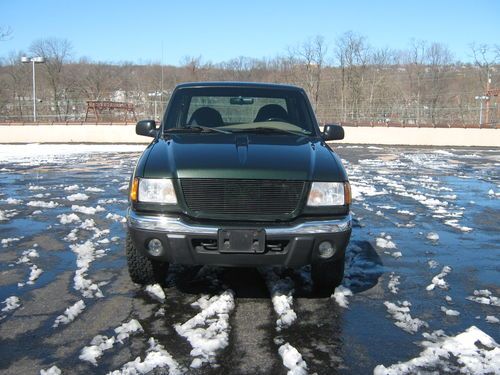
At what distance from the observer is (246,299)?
4.36 meters

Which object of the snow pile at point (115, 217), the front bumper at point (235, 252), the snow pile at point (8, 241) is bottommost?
the snow pile at point (8, 241)

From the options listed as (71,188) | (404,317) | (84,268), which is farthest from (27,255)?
(71,188)

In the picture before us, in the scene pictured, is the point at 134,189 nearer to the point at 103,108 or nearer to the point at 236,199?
the point at 236,199

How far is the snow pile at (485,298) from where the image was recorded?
438cm

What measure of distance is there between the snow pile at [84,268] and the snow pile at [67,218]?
1269mm

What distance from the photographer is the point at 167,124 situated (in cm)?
521

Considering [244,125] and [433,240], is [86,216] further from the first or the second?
[433,240]

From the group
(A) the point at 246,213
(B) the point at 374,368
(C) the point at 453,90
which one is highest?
(C) the point at 453,90

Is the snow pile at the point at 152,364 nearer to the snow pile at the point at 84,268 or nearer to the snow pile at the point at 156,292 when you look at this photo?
the snow pile at the point at 156,292

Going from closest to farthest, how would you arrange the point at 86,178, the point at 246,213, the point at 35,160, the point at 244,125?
the point at 246,213
the point at 244,125
the point at 86,178
the point at 35,160

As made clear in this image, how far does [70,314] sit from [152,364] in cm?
108

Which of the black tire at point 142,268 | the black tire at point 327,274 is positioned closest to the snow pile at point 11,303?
the black tire at point 142,268

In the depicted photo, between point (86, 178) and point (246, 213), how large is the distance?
30.8 ft

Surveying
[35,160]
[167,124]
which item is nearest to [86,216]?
[167,124]
